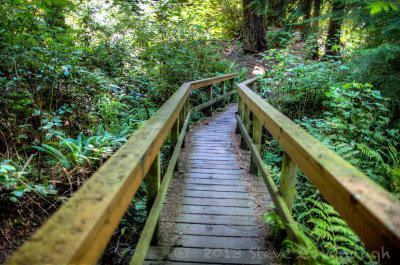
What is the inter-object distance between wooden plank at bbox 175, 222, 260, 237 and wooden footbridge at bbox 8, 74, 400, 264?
10mm

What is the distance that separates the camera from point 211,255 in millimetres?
2197

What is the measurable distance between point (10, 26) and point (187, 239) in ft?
13.8

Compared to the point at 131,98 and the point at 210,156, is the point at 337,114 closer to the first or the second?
the point at 210,156

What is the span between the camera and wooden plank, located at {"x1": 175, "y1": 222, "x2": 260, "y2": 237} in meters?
2.48

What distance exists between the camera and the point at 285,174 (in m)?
2.03

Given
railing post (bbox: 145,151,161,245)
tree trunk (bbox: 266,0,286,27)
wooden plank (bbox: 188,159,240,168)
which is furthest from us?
tree trunk (bbox: 266,0,286,27)

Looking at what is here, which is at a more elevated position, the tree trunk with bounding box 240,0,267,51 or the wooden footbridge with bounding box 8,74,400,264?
the tree trunk with bounding box 240,0,267,51

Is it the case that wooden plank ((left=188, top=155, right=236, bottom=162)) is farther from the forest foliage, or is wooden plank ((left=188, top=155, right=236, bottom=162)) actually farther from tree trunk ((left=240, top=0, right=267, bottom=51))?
tree trunk ((left=240, top=0, right=267, bottom=51))

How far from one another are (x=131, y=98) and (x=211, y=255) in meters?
5.40

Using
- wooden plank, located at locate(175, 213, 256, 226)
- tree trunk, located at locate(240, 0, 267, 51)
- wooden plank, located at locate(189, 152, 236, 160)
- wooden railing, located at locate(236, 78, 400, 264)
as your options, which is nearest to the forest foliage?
wooden railing, located at locate(236, 78, 400, 264)

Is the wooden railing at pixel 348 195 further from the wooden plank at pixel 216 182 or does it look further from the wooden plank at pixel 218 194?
the wooden plank at pixel 216 182

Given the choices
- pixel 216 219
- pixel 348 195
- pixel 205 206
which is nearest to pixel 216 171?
pixel 205 206

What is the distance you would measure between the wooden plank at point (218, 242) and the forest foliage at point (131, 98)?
25 centimetres

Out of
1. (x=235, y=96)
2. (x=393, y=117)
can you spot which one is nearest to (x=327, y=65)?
(x=393, y=117)
